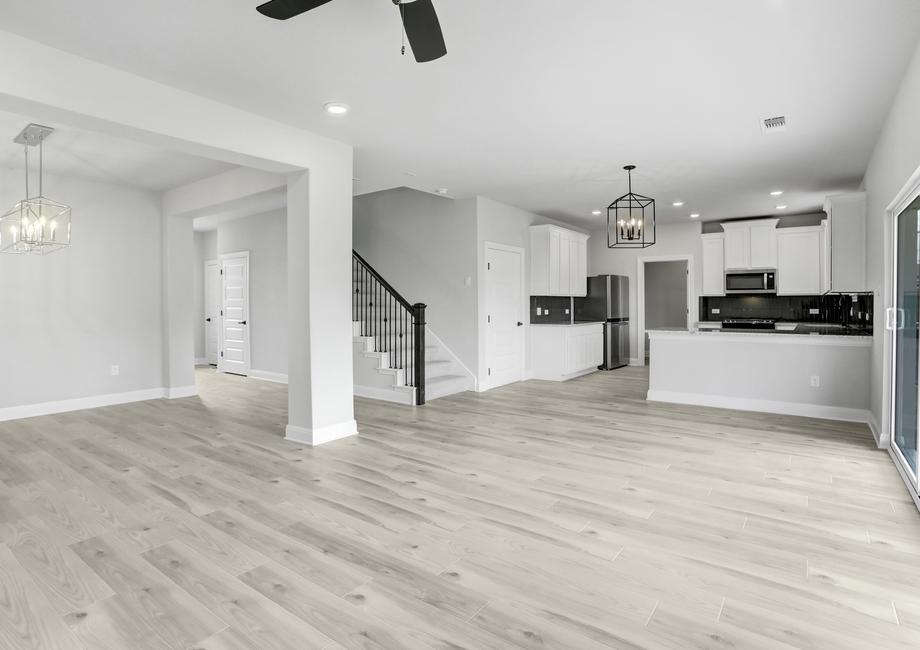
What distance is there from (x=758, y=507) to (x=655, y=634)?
156 cm

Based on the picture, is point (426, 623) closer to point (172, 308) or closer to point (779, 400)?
point (779, 400)

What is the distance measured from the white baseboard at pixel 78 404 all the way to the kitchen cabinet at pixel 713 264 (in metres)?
8.51

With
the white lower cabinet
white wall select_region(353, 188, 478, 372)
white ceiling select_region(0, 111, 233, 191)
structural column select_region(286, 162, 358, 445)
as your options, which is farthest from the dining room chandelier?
the white lower cabinet

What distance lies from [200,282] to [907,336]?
1078 cm

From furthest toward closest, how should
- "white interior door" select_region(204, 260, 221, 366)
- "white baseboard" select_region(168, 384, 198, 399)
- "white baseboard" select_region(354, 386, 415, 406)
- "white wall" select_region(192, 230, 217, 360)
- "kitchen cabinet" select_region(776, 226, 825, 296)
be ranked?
"white wall" select_region(192, 230, 217, 360), "white interior door" select_region(204, 260, 221, 366), "kitchen cabinet" select_region(776, 226, 825, 296), "white baseboard" select_region(168, 384, 198, 399), "white baseboard" select_region(354, 386, 415, 406)

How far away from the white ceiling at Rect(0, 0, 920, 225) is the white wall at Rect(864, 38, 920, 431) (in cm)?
15

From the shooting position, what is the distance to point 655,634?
1835 mm

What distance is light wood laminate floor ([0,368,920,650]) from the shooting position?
74.4 inches

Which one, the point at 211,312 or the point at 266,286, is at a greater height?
the point at 266,286

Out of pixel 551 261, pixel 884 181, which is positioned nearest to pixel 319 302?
pixel 551 261

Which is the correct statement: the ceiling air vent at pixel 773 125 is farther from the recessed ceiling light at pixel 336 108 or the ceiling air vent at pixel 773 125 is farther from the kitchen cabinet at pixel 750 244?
the kitchen cabinet at pixel 750 244

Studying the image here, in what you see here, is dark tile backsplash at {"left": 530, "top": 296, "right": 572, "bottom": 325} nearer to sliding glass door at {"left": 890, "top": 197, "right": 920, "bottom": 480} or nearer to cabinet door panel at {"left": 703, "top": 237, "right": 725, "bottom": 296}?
cabinet door panel at {"left": 703, "top": 237, "right": 725, "bottom": 296}

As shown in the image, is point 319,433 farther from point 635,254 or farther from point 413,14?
point 635,254

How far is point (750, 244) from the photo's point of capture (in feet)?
26.6
